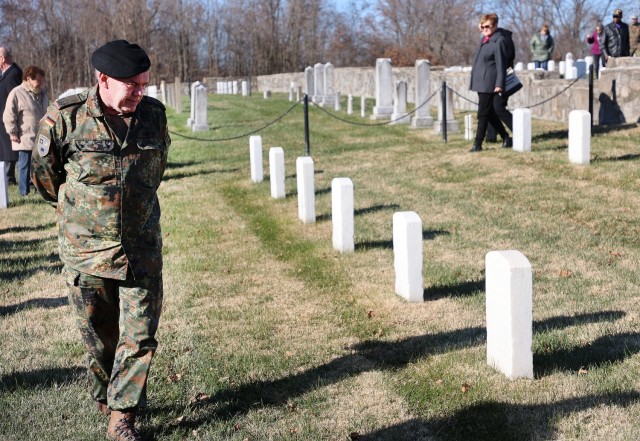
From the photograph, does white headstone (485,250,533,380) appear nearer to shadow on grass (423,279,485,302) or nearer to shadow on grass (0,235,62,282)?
shadow on grass (423,279,485,302)

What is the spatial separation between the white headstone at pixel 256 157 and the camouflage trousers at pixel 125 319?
9801mm

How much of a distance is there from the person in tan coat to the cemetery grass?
0.99m

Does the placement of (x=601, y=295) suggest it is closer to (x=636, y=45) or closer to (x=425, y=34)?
(x=636, y=45)

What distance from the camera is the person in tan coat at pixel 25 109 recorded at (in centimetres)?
1341

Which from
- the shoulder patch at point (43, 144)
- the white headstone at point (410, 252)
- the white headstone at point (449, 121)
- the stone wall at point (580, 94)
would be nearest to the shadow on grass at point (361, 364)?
the white headstone at point (410, 252)

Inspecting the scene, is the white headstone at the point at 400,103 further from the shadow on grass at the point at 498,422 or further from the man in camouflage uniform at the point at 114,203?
the man in camouflage uniform at the point at 114,203

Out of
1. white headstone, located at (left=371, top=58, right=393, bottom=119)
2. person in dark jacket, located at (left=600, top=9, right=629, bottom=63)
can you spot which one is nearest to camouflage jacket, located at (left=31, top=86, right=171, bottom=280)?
person in dark jacket, located at (left=600, top=9, right=629, bottom=63)

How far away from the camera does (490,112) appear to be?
1572 cm

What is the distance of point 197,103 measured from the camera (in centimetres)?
2478

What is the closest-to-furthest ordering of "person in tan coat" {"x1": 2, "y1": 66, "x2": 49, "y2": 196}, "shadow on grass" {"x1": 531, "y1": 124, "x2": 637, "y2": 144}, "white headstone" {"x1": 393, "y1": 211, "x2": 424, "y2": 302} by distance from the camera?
1. "white headstone" {"x1": 393, "y1": 211, "x2": 424, "y2": 302}
2. "person in tan coat" {"x1": 2, "y1": 66, "x2": 49, "y2": 196}
3. "shadow on grass" {"x1": 531, "y1": 124, "x2": 637, "y2": 144}

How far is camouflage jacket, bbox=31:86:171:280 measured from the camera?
A: 4809 mm

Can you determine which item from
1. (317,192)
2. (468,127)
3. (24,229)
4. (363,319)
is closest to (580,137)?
(317,192)

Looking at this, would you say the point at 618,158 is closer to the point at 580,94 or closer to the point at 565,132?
the point at 565,132

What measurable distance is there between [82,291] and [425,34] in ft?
192
